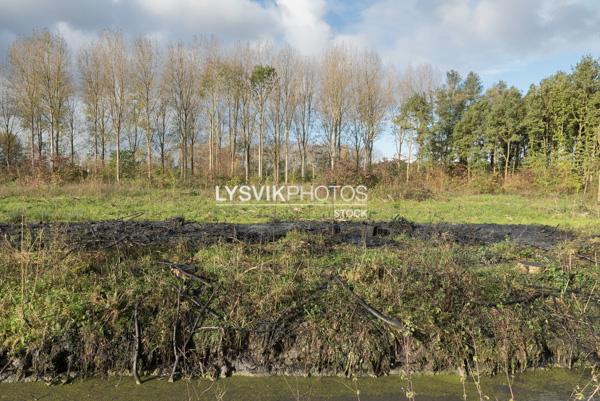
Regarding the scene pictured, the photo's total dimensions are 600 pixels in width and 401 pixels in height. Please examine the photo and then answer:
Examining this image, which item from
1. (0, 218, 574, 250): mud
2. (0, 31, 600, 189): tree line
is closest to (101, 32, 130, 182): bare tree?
(0, 31, 600, 189): tree line

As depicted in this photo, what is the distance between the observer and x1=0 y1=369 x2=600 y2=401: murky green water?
12.5 ft

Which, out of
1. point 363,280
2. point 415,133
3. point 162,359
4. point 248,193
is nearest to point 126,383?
point 162,359

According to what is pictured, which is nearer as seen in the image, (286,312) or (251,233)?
(286,312)

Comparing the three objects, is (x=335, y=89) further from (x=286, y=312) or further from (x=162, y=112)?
(x=286, y=312)

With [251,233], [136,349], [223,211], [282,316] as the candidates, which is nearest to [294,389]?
[282,316]

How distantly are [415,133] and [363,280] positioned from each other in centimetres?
2436

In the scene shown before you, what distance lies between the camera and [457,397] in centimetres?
387

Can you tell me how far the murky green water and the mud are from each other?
2562 mm

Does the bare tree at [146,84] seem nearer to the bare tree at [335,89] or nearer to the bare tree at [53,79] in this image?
the bare tree at [53,79]

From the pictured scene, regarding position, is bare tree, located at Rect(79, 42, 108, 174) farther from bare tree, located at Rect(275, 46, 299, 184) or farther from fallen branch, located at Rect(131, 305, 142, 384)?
fallen branch, located at Rect(131, 305, 142, 384)

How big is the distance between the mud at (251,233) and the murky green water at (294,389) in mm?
2562

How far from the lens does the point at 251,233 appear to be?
314 inches

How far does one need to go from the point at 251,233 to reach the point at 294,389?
4.29 metres

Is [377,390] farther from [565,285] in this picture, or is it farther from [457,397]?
[565,285]
